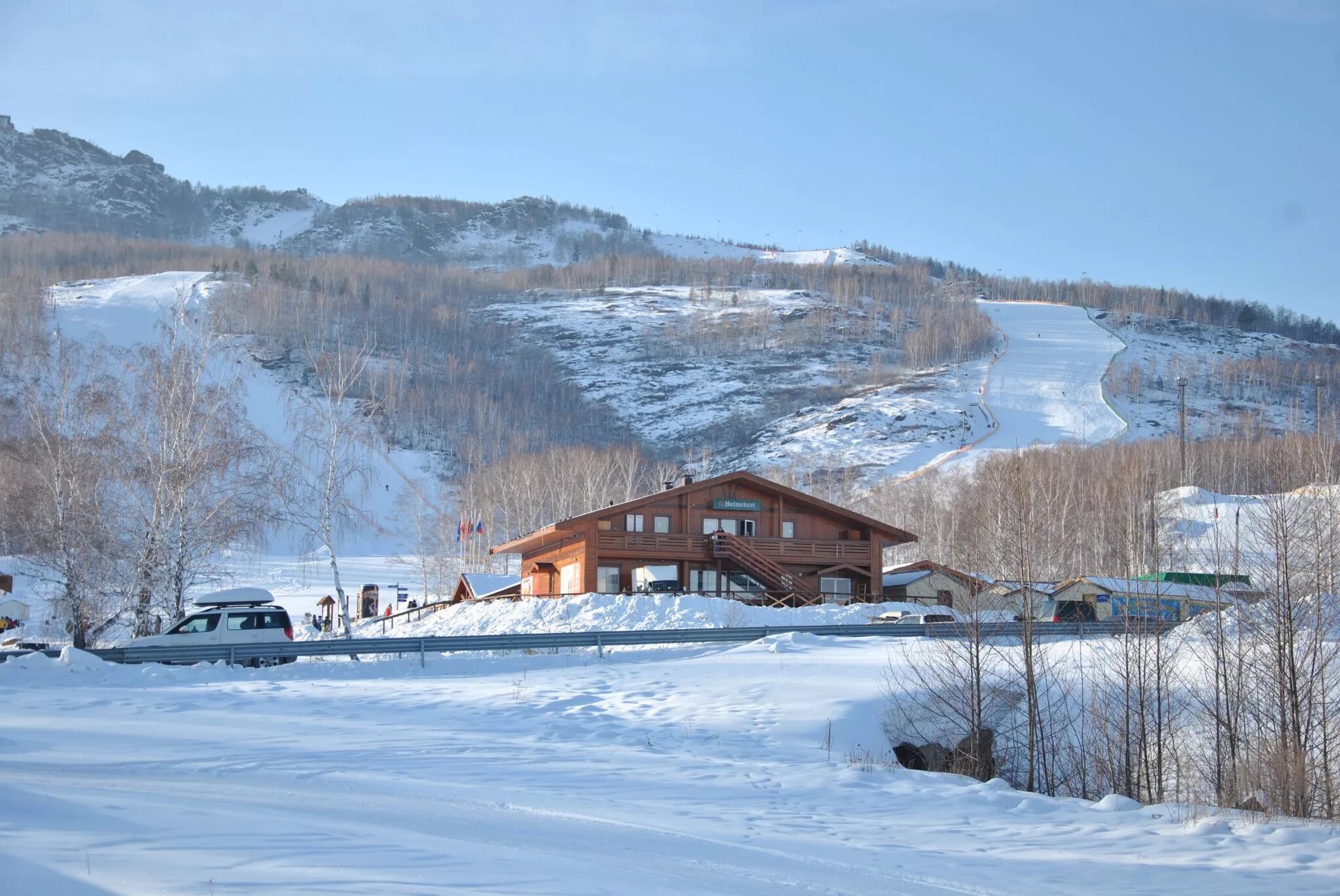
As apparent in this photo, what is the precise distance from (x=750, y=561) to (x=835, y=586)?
224 inches

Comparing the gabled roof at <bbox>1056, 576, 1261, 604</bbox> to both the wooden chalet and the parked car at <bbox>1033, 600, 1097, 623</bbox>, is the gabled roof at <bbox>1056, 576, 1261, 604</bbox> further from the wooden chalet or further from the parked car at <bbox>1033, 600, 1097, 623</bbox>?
the wooden chalet

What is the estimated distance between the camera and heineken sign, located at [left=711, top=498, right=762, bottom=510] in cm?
4738

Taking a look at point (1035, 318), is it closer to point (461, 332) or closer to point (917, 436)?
point (917, 436)

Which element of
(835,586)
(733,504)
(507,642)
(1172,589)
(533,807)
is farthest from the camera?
(835,586)

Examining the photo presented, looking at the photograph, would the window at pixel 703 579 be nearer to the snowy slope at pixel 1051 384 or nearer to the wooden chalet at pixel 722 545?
the wooden chalet at pixel 722 545

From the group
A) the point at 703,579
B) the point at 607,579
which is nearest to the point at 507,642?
the point at 607,579

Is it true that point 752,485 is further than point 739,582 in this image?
Yes

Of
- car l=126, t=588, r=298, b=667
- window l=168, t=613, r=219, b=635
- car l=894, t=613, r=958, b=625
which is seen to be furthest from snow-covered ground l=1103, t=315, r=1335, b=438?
window l=168, t=613, r=219, b=635

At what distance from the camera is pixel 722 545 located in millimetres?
45344

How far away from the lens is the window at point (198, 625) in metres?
27.2

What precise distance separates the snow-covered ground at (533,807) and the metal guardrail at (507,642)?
3.17m

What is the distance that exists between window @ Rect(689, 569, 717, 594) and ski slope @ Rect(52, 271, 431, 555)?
49.3 m

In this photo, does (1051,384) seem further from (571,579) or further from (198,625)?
→ (198,625)

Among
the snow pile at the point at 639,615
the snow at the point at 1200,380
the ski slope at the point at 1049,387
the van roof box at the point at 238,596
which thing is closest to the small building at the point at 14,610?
the van roof box at the point at 238,596
